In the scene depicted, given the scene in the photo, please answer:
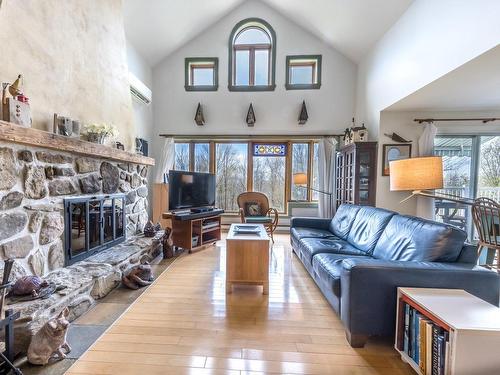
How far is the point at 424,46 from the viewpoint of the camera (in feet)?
9.81

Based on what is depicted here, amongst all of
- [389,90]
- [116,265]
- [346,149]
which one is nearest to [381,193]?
[346,149]

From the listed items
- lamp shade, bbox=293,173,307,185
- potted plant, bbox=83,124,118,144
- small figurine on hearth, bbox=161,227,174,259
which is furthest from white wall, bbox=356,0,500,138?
small figurine on hearth, bbox=161,227,174,259

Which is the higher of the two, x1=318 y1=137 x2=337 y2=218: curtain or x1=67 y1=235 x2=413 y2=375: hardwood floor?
x1=318 y1=137 x2=337 y2=218: curtain

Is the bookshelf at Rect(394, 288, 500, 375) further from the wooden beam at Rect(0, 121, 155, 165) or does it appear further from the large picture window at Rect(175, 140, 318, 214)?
the large picture window at Rect(175, 140, 318, 214)

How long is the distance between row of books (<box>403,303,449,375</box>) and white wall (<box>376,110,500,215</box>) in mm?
2977

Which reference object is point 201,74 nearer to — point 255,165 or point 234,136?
point 234,136

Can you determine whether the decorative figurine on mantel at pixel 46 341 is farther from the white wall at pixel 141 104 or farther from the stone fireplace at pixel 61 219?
the white wall at pixel 141 104

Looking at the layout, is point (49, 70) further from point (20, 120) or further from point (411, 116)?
point (411, 116)

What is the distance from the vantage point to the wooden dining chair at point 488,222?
8.94 ft

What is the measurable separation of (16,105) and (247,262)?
2.28 m

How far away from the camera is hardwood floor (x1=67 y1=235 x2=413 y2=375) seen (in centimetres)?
151

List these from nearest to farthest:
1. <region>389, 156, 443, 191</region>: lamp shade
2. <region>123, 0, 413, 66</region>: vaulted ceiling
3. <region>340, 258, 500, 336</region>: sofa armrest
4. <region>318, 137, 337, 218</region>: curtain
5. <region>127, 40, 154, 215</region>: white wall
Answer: <region>340, 258, 500, 336</region>: sofa armrest → <region>389, 156, 443, 191</region>: lamp shade → <region>123, 0, 413, 66</region>: vaulted ceiling → <region>127, 40, 154, 215</region>: white wall → <region>318, 137, 337, 218</region>: curtain

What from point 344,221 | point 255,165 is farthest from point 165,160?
point 344,221

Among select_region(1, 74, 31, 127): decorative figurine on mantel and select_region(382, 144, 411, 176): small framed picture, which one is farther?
select_region(382, 144, 411, 176): small framed picture
